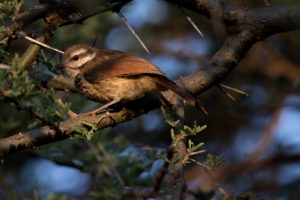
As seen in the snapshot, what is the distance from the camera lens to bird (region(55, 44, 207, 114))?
412cm

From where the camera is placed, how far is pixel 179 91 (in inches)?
139

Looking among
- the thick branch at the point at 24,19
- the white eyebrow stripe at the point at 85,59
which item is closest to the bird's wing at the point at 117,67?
the white eyebrow stripe at the point at 85,59

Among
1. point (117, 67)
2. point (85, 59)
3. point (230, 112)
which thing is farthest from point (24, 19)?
point (230, 112)

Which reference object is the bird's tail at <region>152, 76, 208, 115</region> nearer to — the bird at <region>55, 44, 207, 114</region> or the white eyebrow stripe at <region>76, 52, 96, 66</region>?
the bird at <region>55, 44, 207, 114</region>

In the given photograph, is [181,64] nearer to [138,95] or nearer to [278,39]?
[278,39]

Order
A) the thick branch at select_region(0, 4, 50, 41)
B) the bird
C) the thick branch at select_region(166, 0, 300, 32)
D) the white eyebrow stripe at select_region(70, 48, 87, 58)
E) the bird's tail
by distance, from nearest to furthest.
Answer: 1. the thick branch at select_region(0, 4, 50, 41)
2. the bird's tail
3. the thick branch at select_region(166, 0, 300, 32)
4. the bird
5. the white eyebrow stripe at select_region(70, 48, 87, 58)

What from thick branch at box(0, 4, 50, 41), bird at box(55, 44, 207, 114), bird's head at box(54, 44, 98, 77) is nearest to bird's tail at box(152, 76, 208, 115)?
bird at box(55, 44, 207, 114)

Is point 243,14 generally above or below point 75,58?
below

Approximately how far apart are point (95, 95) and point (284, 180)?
3755mm

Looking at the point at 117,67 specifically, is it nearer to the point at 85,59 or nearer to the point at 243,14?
the point at 85,59

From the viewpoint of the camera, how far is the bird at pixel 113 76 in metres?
4.12

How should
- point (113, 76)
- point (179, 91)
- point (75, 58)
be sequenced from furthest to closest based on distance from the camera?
1. point (75, 58)
2. point (113, 76)
3. point (179, 91)

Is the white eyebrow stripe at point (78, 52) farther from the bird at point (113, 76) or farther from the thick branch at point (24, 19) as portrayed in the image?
the thick branch at point (24, 19)

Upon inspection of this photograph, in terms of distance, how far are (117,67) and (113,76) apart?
0.12m
